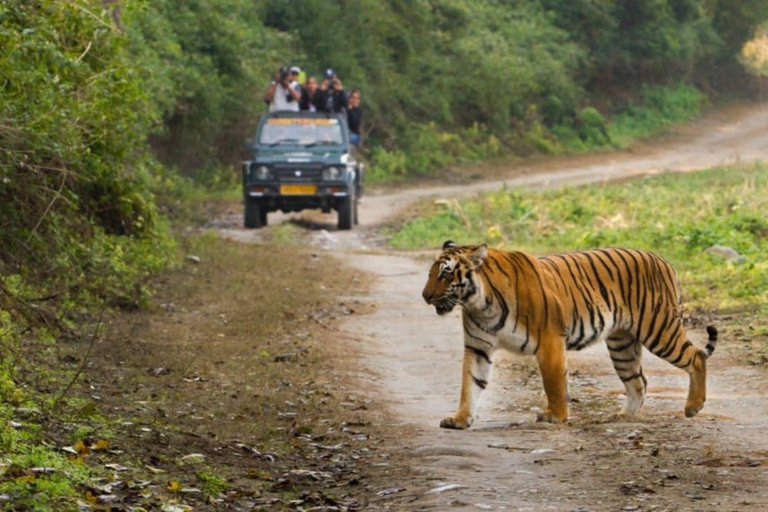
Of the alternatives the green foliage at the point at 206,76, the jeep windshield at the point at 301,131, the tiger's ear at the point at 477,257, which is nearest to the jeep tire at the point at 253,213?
the jeep windshield at the point at 301,131

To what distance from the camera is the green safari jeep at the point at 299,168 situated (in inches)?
971

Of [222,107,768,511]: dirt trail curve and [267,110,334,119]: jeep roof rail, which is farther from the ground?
[267,110,334,119]: jeep roof rail

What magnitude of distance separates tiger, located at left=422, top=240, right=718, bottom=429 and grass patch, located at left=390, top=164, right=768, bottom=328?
384cm

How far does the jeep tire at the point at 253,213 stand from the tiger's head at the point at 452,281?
16378 millimetres

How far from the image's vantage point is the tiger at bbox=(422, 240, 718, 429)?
8914mm

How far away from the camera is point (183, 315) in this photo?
47.0 feet

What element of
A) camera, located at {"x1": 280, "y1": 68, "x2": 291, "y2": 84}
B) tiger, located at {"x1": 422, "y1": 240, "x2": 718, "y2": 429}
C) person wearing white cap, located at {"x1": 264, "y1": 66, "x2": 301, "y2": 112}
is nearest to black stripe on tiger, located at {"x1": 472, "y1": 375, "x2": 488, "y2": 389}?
tiger, located at {"x1": 422, "y1": 240, "x2": 718, "y2": 429}

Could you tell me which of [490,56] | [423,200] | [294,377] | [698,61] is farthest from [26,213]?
[698,61]

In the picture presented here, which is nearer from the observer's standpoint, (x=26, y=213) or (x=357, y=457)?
(x=357, y=457)

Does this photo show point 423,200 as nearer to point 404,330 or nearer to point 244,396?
point 404,330

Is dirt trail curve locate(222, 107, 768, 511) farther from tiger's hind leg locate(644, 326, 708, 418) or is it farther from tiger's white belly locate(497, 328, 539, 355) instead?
tiger's white belly locate(497, 328, 539, 355)

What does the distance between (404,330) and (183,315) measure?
221cm

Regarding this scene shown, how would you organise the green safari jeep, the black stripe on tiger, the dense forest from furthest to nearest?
the green safari jeep < the dense forest < the black stripe on tiger

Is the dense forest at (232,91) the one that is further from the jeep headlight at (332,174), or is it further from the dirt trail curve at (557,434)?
the jeep headlight at (332,174)
